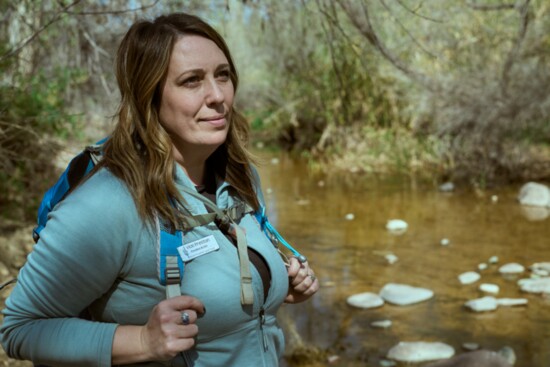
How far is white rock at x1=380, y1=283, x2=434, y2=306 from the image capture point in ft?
19.7

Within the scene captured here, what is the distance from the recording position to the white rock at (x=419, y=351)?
15.6ft

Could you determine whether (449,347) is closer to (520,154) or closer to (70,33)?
(70,33)

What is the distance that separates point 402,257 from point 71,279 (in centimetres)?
629

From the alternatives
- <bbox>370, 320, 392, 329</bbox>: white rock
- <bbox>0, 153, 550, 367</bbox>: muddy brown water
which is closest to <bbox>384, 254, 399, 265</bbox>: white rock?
<bbox>0, 153, 550, 367</bbox>: muddy brown water

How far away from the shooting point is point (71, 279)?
1.42 m

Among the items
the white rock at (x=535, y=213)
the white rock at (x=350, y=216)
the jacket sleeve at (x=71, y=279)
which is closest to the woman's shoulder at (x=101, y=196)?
the jacket sleeve at (x=71, y=279)

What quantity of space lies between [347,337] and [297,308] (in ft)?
2.44

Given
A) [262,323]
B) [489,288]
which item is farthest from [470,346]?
[262,323]

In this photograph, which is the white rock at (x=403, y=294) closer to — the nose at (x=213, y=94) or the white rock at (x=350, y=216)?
the white rock at (x=350, y=216)

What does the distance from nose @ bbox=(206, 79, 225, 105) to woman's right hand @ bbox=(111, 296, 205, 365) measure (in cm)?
49

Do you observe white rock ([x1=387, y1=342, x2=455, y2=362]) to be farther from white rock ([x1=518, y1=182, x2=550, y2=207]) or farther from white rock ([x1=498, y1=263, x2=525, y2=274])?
white rock ([x1=518, y1=182, x2=550, y2=207])

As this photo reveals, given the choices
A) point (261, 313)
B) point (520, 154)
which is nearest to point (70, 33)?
point (261, 313)

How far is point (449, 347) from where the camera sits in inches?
193

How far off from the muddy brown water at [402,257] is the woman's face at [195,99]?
690 millimetres
